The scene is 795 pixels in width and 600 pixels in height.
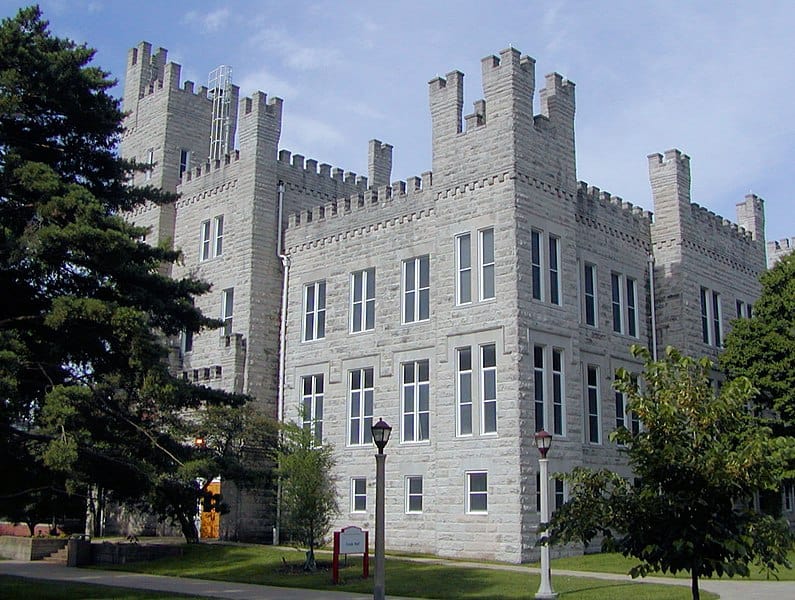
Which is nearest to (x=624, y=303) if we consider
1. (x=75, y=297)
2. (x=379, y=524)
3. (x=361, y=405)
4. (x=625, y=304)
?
(x=625, y=304)

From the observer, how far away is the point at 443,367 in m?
27.0

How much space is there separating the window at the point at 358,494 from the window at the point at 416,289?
18.4ft

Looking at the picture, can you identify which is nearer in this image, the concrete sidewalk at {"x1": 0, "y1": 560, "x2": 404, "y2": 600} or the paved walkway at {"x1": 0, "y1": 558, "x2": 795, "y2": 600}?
the paved walkway at {"x1": 0, "y1": 558, "x2": 795, "y2": 600}

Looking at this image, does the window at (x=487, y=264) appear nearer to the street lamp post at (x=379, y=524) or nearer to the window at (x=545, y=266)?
the window at (x=545, y=266)

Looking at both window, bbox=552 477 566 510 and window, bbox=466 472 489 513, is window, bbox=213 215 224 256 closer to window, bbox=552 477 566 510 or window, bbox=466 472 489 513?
window, bbox=466 472 489 513

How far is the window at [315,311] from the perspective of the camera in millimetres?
32531

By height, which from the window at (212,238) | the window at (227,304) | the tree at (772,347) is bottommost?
the tree at (772,347)

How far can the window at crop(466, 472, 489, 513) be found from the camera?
25.2m

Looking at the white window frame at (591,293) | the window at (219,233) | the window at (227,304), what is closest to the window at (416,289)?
the white window frame at (591,293)

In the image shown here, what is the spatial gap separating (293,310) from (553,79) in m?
12.5

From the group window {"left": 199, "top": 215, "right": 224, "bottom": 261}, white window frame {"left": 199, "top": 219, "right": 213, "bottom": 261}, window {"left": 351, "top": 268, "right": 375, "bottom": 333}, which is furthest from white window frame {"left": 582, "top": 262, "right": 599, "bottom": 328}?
white window frame {"left": 199, "top": 219, "right": 213, "bottom": 261}

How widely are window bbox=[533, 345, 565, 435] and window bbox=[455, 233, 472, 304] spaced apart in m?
2.68

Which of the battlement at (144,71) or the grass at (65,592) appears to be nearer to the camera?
the grass at (65,592)

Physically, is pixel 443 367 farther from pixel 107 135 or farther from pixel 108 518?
pixel 108 518
